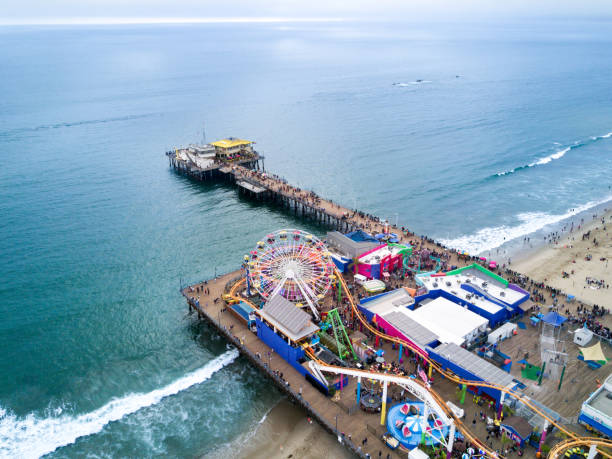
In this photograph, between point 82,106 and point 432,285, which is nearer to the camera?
point 432,285

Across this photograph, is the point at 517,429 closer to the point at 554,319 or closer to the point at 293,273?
the point at 554,319

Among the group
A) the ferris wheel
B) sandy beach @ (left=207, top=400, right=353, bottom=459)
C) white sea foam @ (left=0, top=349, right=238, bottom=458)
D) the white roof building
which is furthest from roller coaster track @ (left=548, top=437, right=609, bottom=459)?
white sea foam @ (left=0, top=349, right=238, bottom=458)

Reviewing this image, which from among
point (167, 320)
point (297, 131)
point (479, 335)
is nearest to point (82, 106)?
point (297, 131)

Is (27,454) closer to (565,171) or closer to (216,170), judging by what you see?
(216,170)

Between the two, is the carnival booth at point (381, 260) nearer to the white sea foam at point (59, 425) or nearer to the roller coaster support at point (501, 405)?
the roller coaster support at point (501, 405)

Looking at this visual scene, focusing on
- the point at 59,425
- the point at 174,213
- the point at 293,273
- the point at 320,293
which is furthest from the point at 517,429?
the point at 174,213

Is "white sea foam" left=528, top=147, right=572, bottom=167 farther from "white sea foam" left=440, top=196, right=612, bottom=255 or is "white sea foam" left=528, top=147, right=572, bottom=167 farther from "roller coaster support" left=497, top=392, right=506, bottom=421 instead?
"roller coaster support" left=497, top=392, right=506, bottom=421
